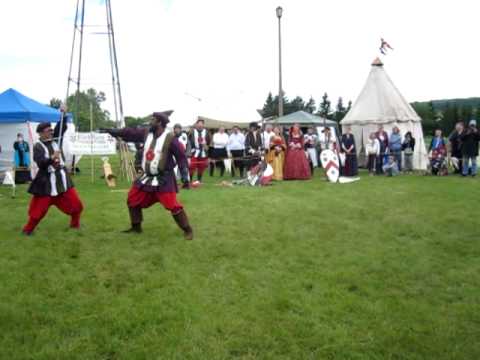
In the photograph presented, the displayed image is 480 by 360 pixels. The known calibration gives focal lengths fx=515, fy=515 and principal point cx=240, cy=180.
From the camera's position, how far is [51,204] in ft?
23.1

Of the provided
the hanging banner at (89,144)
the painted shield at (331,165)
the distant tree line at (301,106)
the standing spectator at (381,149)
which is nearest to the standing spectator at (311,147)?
the standing spectator at (381,149)

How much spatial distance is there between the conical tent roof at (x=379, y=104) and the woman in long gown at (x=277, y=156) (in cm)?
501

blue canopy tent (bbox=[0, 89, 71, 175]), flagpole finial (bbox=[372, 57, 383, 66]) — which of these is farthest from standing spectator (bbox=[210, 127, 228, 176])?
flagpole finial (bbox=[372, 57, 383, 66])

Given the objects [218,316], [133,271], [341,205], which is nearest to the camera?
[218,316]

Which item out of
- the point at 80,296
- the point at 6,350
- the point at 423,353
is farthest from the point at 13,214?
the point at 423,353

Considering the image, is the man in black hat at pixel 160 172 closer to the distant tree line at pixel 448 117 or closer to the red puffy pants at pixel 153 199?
the red puffy pants at pixel 153 199

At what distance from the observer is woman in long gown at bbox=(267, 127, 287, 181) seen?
14687mm

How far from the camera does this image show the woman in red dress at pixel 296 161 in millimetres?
14711

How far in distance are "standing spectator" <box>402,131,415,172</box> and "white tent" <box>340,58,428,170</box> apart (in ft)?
1.77

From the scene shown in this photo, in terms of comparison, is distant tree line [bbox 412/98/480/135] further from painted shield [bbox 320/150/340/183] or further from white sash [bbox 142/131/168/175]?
white sash [bbox 142/131/168/175]

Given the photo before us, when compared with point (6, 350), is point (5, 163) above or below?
above

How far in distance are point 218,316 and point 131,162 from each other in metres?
11.1

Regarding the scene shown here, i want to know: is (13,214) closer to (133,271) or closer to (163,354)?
(133,271)

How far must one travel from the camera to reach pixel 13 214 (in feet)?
28.2
